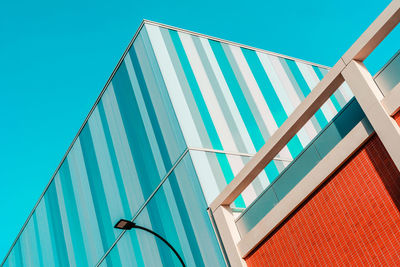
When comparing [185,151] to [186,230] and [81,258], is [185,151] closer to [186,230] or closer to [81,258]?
[186,230]

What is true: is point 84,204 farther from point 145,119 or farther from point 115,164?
point 145,119

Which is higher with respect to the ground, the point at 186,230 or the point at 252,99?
the point at 252,99

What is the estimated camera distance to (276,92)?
24.4 meters

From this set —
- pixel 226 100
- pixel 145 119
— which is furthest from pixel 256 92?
pixel 145 119

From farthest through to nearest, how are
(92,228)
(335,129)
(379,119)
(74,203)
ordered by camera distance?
(74,203) < (92,228) < (335,129) < (379,119)

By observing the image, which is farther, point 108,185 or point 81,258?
point 81,258

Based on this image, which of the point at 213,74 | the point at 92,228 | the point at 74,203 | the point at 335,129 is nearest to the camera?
the point at 335,129

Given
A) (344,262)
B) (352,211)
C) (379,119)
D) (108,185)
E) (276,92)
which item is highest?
(276,92)

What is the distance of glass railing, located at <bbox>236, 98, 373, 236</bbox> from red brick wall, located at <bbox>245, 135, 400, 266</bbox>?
0.74m

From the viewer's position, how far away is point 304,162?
1414 cm

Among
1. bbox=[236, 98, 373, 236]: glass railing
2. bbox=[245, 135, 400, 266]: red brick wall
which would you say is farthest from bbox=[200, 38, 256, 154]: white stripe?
bbox=[245, 135, 400, 266]: red brick wall

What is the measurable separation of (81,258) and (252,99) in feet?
37.4

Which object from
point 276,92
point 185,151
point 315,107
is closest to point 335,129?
point 315,107

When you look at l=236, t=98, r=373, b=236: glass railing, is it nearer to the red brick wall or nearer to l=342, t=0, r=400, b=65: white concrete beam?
the red brick wall
